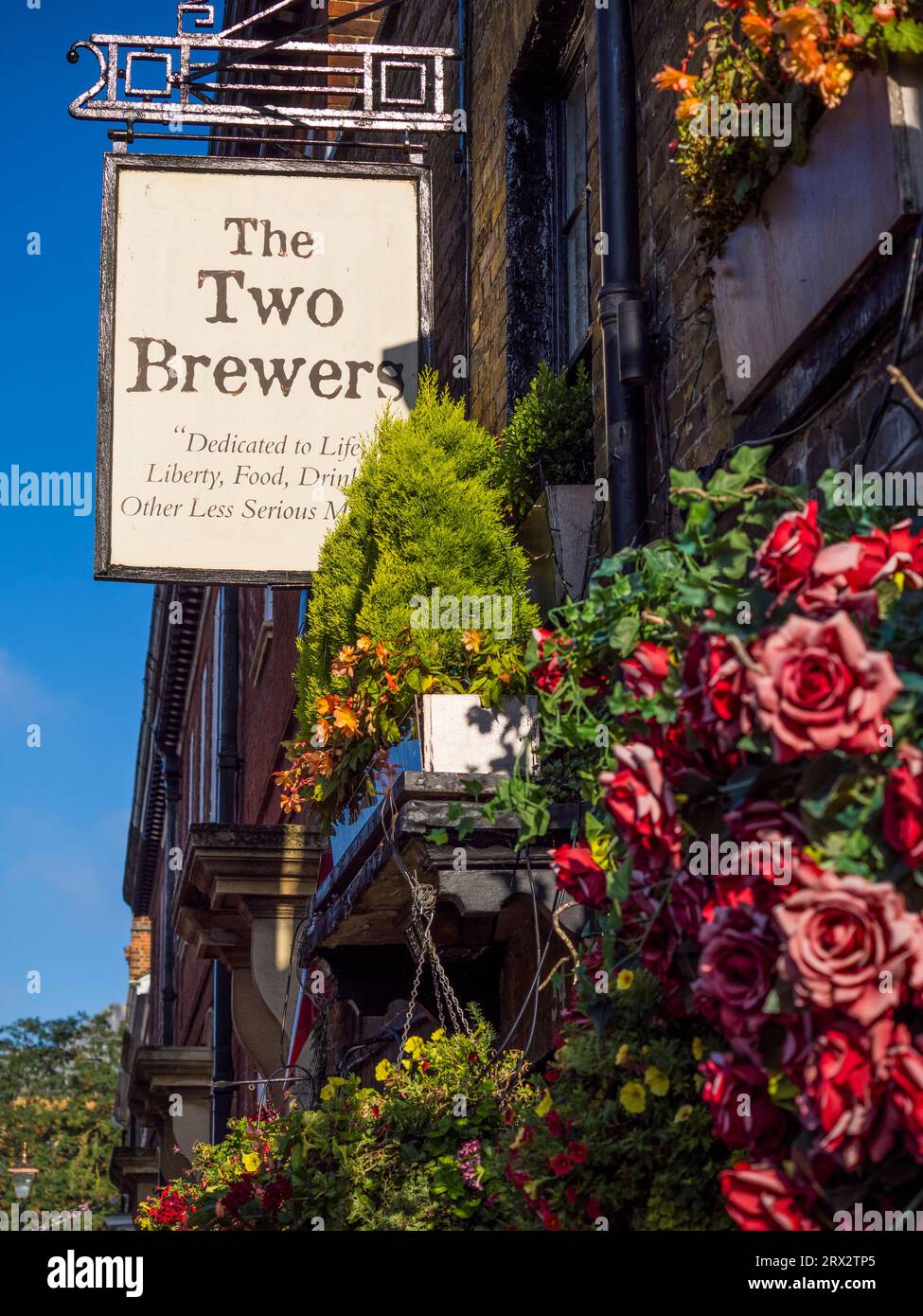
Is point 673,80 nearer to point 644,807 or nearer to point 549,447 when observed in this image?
point 644,807

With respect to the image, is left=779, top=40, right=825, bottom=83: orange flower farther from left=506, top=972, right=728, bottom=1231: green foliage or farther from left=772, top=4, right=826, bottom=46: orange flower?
left=506, top=972, right=728, bottom=1231: green foliage

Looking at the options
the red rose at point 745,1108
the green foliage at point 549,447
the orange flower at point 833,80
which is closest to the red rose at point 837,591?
the red rose at point 745,1108

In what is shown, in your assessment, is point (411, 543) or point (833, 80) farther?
point (411, 543)

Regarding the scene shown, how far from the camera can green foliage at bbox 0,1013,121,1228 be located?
48594 mm

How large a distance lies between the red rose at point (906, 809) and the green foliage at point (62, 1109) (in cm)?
3877

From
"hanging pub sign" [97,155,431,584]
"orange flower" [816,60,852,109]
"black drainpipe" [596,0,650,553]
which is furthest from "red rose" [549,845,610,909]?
"hanging pub sign" [97,155,431,584]

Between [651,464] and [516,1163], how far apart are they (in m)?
2.63

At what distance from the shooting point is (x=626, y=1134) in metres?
3.67

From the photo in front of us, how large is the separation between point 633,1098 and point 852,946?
1.14 meters

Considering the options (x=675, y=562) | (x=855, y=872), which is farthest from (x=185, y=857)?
(x=855, y=872)

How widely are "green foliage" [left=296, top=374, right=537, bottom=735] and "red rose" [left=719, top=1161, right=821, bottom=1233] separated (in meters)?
3.30

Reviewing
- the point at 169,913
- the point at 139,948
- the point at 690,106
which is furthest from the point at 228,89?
the point at 139,948

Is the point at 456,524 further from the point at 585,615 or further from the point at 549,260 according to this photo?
the point at 585,615
